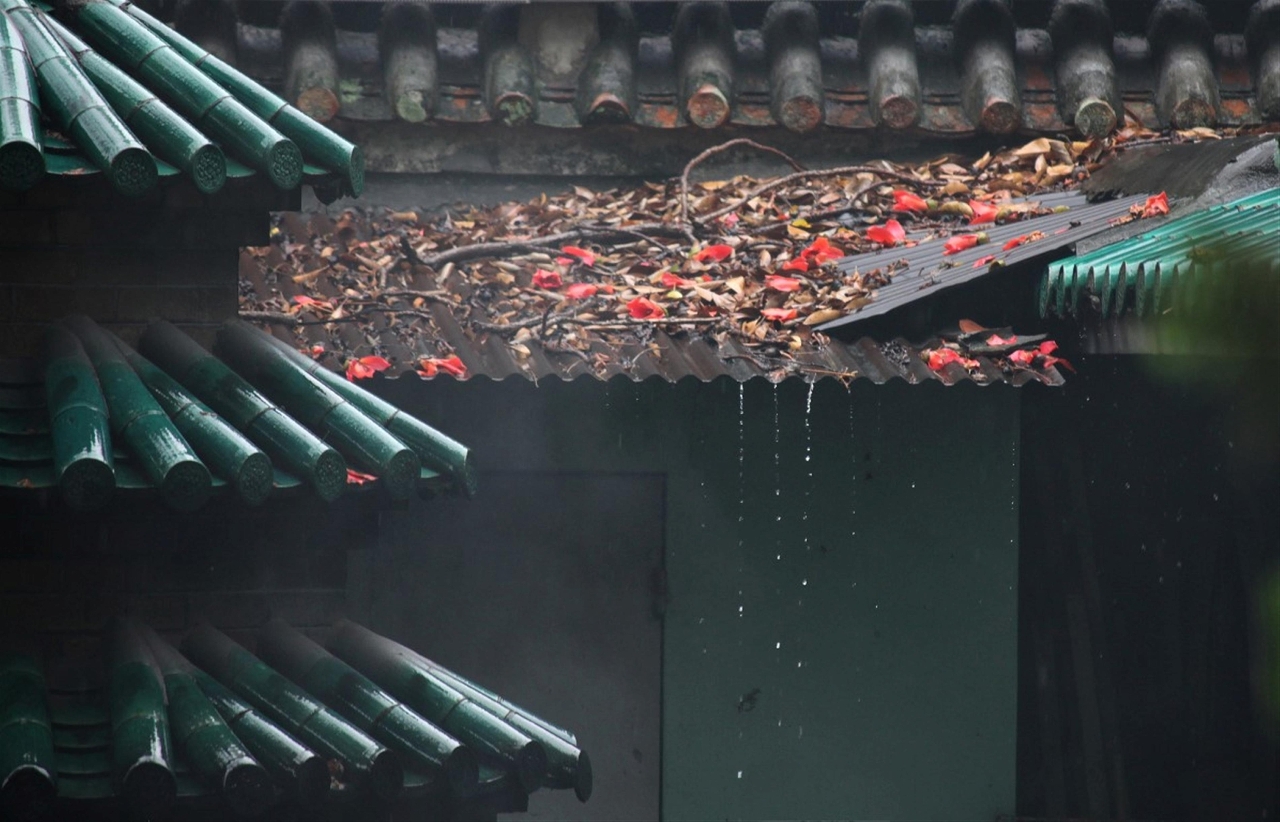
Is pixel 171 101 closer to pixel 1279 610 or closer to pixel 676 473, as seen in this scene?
pixel 1279 610

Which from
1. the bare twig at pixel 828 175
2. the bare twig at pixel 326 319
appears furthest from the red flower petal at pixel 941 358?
the bare twig at pixel 326 319

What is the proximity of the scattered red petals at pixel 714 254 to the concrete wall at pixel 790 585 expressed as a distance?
72 centimetres

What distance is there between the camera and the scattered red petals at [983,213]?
26.6 ft

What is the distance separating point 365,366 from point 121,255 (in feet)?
7.55

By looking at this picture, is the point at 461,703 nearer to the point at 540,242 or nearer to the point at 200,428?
the point at 200,428

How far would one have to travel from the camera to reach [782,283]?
7375mm

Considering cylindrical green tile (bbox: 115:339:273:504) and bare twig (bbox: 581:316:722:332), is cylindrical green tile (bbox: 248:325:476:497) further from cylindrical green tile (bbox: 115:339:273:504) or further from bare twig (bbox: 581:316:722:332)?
bare twig (bbox: 581:316:722:332)

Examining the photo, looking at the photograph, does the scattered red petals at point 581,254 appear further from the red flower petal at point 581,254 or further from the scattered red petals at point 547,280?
the scattered red petals at point 547,280

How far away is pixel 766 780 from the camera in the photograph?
7.56 metres

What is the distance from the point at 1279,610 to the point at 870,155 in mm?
7480

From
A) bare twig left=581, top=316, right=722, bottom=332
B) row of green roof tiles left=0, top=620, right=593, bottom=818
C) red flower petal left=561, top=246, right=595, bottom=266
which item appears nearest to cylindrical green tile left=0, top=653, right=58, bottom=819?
row of green roof tiles left=0, top=620, right=593, bottom=818

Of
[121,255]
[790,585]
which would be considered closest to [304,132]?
[121,255]

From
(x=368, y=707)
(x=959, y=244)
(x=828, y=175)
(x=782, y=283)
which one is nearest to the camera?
(x=368, y=707)

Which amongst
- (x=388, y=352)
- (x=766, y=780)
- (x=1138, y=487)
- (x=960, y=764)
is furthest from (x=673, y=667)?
(x=1138, y=487)
